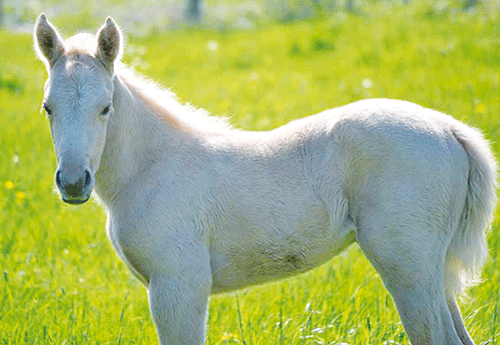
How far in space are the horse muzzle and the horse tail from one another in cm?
183

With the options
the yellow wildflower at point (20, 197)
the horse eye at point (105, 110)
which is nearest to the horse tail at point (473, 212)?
the horse eye at point (105, 110)

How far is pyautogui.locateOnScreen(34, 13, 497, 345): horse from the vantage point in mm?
3309

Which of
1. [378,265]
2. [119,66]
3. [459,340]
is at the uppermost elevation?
[119,66]

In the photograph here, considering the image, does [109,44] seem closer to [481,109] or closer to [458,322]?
[458,322]

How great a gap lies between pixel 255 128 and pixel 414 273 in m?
5.32

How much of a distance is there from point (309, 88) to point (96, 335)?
711 cm

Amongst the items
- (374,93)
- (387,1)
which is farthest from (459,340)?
(387,1)

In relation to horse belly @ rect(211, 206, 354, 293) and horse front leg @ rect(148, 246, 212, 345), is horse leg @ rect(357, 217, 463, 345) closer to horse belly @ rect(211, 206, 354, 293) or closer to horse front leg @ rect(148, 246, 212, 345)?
horse belly @ rect(211, 206, 354, 293)

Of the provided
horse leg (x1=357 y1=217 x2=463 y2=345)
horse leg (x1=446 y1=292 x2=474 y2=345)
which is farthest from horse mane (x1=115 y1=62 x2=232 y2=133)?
horse leg (x1=446 y1=292 x2=474 y2=345)

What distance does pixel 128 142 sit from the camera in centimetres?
365

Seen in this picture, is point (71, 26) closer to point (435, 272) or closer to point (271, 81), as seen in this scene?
point (271, 81)

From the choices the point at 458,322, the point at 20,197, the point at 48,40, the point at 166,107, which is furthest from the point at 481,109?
the point at 48,40

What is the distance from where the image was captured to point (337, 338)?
4.03 meters

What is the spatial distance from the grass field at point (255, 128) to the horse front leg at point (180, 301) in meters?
0.72
